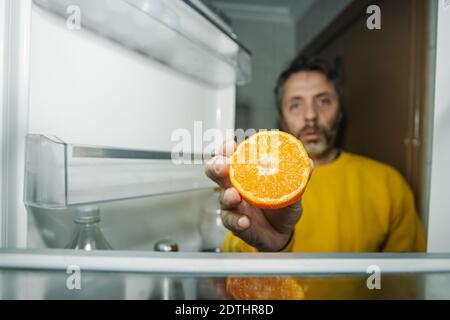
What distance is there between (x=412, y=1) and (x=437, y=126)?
2.40 feet

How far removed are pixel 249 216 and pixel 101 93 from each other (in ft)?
1.06

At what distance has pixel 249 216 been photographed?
493 millimetres

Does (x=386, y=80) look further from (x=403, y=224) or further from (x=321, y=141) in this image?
(x=403, y=224)

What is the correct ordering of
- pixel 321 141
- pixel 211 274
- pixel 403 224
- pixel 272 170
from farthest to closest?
pixel 321 141, pixel 403 224, pixel 272 170, pixel 211 274

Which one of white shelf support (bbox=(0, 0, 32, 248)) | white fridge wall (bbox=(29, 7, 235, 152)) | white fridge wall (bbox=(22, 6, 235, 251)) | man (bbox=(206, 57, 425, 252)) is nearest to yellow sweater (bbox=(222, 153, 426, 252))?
man (bbox=(206, 57, 425, 252))

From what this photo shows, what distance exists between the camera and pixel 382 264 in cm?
28

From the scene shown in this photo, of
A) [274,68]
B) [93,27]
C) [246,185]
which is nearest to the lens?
[246,185]

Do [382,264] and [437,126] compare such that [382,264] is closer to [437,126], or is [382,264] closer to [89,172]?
[437,126]

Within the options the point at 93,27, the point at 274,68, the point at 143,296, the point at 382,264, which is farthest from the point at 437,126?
the point at 274,68

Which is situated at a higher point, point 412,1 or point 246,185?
point 412,1

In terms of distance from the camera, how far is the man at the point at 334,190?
84 centimetres

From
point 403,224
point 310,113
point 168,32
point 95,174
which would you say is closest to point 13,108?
point 95,174

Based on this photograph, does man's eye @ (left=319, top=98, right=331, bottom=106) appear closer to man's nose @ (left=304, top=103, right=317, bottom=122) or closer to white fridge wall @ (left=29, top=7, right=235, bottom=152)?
A: man's nose @ (left=304, top=103, right=317, bottom=122)

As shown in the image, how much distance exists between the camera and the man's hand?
1.32 ft
